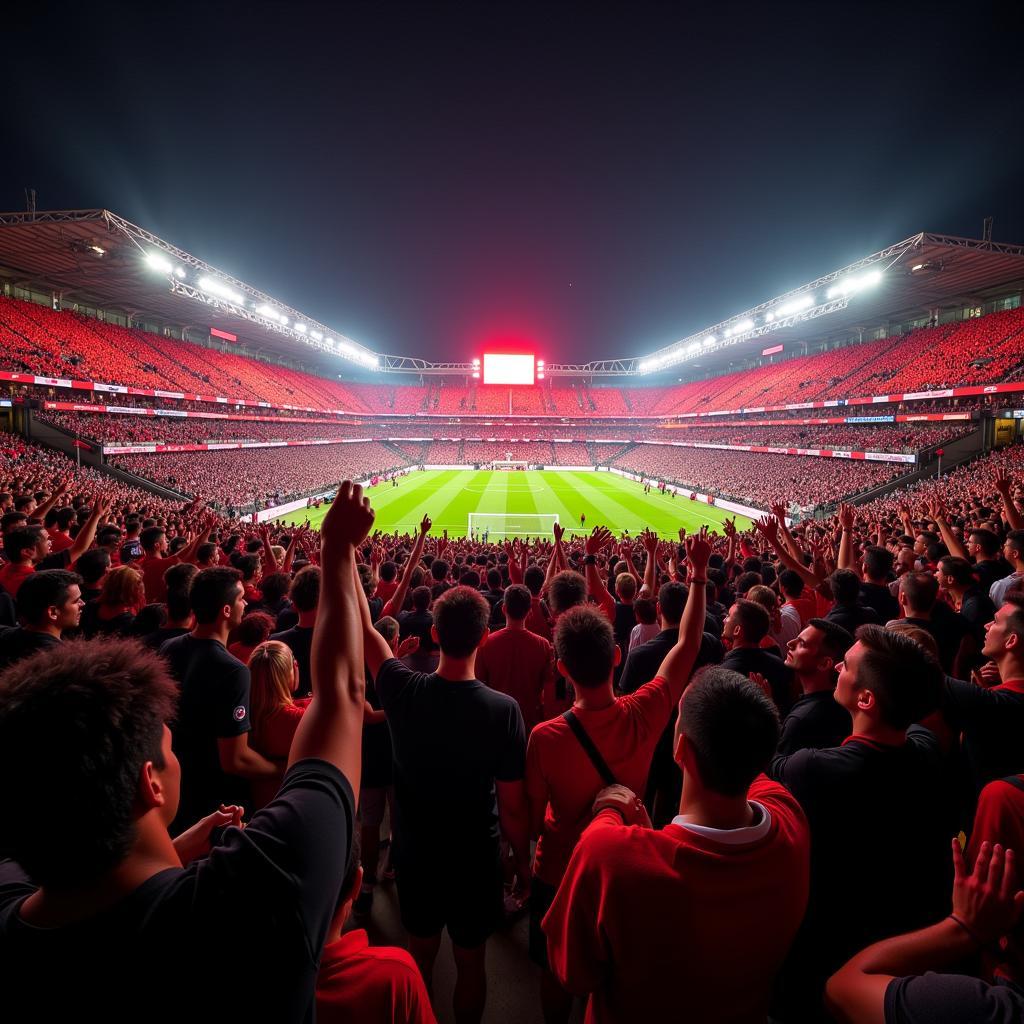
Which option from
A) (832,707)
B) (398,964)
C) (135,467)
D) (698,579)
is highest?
(135,467)

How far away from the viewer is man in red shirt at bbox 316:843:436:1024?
1.65 m

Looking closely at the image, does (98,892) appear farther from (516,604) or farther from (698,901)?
(516,604)

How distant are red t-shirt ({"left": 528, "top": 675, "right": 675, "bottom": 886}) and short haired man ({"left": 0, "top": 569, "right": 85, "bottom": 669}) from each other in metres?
3.72

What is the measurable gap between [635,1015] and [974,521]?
15.1 meters

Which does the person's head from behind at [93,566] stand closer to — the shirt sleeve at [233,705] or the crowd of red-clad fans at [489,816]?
the crowd of red-clad fans at [489,816]

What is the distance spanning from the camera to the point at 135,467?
3325cm

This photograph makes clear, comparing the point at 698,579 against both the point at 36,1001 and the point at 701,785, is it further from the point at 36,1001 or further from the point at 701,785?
the point at 36,1001

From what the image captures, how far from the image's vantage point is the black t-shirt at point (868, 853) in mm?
2125

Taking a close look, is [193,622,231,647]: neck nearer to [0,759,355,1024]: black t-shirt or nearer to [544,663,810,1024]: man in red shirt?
[0,759,355,1024]: black t-shirt

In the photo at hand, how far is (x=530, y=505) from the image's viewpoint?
38938 mm

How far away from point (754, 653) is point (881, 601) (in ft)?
13.0

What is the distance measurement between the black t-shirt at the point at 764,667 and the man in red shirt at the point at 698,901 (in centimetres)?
232

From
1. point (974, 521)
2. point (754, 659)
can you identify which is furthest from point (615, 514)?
point (754, 659)

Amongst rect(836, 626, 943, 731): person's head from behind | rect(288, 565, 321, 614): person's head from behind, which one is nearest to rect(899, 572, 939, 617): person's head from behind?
rect(836, 626, 943, 731): person's head from behind
